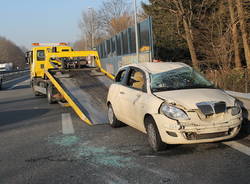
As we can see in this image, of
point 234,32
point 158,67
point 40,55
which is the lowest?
point 158,67

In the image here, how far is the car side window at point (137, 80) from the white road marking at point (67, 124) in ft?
6.14

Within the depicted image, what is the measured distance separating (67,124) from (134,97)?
291cm

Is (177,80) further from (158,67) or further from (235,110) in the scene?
(235,110)

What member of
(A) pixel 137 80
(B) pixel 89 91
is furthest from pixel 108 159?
(B) pixel 89 91

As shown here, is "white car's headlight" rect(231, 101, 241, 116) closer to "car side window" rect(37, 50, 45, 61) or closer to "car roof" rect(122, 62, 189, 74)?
"car roof" rect(122, 62, 189, 74)

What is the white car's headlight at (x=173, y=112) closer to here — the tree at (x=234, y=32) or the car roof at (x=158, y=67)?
the car roof at (x=158, y=67)

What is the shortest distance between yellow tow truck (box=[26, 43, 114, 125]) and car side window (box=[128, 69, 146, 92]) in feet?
5.91

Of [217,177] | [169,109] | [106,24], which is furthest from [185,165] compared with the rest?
[106,24]

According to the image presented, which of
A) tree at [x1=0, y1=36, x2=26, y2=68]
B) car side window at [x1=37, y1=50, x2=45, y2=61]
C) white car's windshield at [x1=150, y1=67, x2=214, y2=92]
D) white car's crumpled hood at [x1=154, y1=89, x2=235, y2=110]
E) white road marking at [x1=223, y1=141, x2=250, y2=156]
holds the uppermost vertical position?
tree at [x1=0, y1=36, x2=26, y2=68]

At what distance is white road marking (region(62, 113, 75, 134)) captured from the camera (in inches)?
306

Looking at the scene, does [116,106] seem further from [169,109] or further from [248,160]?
[248,160]

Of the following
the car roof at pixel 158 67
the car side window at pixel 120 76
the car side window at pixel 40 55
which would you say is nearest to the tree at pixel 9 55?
the car side window at pixel 40 55

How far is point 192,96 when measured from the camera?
562 cm

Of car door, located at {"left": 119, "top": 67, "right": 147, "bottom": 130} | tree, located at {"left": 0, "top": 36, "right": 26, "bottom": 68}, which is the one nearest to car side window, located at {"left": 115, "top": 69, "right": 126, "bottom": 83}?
car door, located at {"left": 119, "top": 67, "right": 147, "bottom": 130}
